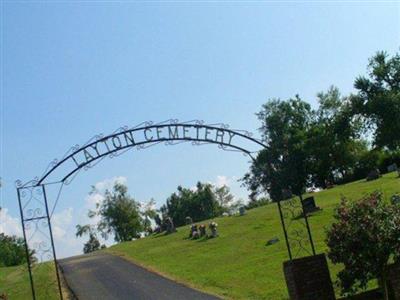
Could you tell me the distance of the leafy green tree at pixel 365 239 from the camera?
41.1 feet

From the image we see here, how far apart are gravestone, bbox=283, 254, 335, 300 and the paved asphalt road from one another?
6686mm

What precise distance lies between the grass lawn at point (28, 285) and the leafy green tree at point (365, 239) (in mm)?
14662

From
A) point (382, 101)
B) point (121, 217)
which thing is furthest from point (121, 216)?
point (382, 101)

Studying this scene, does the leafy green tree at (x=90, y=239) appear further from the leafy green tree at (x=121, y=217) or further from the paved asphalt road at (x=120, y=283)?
the paved asphalt road at (x=120, y=283)

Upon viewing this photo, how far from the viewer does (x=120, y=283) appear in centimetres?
2577

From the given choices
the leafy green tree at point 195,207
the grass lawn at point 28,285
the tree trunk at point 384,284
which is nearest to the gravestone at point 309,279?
the tree trunk at point 384,284

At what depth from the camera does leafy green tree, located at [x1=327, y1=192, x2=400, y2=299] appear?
1252 centimetres

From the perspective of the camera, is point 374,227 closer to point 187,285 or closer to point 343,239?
point 343,239

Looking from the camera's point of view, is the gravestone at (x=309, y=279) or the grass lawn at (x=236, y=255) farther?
the grass lawn at (x=236, y=255)

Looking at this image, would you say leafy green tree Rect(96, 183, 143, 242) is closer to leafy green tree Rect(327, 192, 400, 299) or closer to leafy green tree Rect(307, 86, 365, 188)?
leafy green tree Rect(307, 86, 365, 188)

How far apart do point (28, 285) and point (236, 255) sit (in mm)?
11865

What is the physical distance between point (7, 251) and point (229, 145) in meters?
69.1

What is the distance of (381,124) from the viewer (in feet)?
181

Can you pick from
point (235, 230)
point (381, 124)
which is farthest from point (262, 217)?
point (381, 124)
